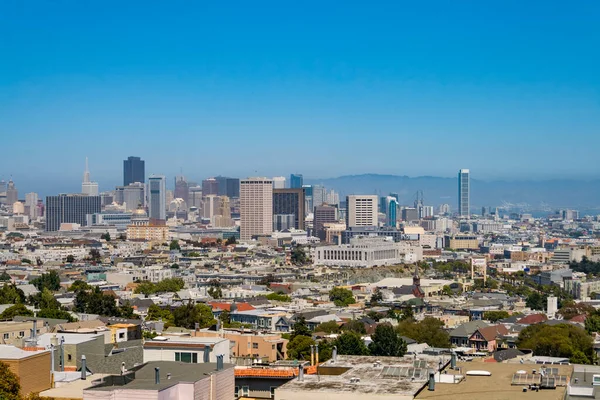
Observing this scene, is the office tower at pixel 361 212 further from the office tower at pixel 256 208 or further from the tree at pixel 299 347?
the tree at pixel 299 347

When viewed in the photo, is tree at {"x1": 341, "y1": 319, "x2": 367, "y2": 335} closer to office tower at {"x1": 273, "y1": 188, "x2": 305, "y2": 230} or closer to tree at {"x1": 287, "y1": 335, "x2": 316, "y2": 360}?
tree at {"x1": 287, "y1": 335, "x2": 316, "y2": 360}

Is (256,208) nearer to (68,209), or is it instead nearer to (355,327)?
(68,209)

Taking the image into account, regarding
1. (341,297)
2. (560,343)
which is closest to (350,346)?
(560,343)

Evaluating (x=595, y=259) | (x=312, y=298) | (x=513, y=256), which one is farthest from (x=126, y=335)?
(x=513, y=256)

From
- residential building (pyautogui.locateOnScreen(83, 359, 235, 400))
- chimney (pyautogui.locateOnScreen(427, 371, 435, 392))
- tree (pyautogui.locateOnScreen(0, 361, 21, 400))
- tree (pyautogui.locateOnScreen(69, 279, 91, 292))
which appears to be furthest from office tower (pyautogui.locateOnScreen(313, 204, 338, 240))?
chimney (pyautogui.locateOnScreen(427, 371, 435, 392))

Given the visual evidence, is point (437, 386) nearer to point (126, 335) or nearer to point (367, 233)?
point (126, 335)

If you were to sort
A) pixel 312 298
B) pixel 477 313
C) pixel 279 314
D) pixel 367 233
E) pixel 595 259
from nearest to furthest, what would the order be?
pixel 279 314 < pixel 477 313 < pixel 312 298 < pixel 595 259 < pixel 367 233

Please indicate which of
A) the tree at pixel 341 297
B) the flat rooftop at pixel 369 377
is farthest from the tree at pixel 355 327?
the flat rooftop at pixel 369 377
